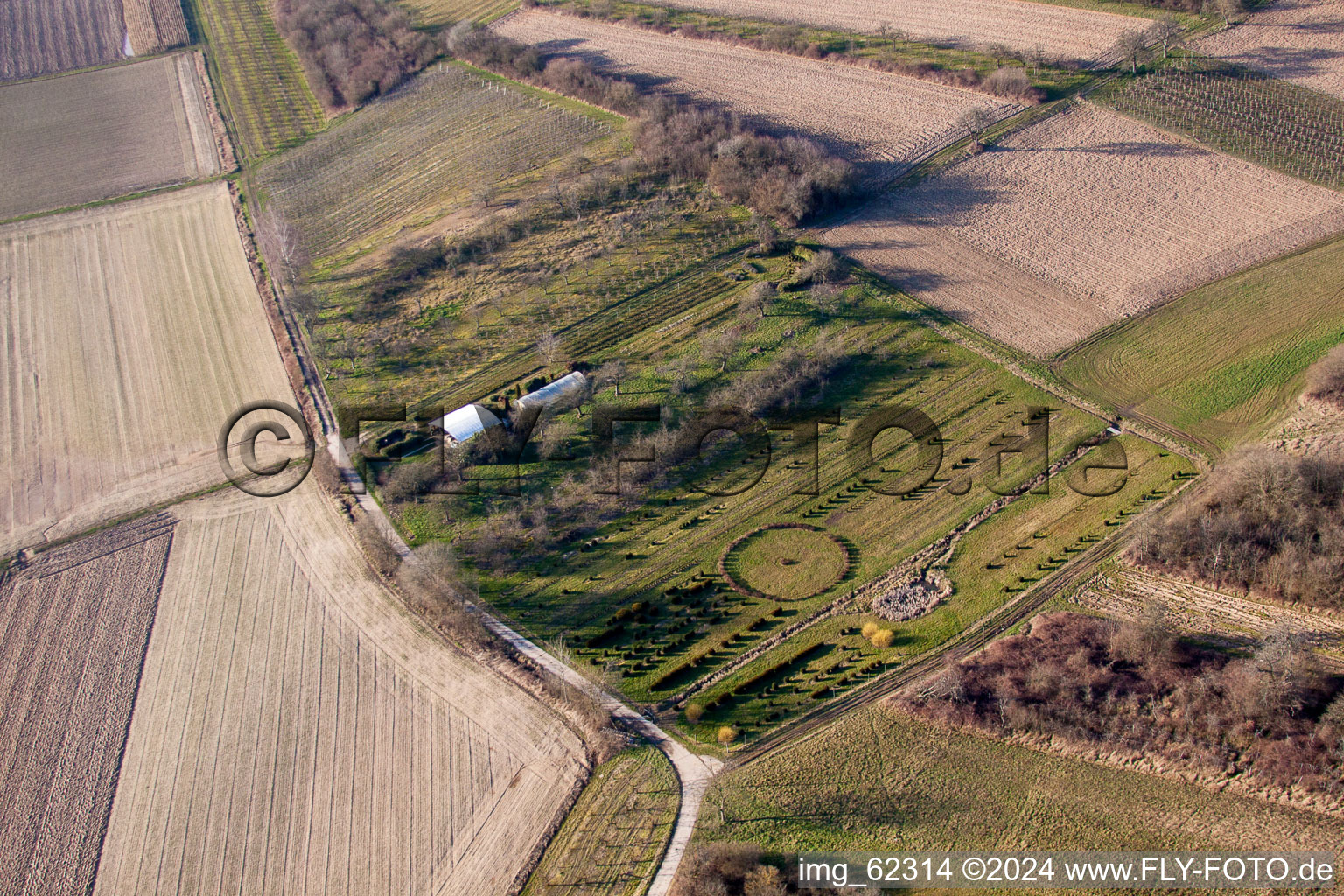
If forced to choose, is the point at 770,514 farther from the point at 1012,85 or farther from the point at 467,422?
the point at 1012,85

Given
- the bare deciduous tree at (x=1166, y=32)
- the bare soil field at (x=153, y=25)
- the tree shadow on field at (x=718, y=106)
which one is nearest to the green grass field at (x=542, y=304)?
the tree shadow on field at (x=718, y=106)

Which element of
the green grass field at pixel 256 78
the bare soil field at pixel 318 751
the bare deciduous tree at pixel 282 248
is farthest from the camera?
the green grass field at pixel 256 78

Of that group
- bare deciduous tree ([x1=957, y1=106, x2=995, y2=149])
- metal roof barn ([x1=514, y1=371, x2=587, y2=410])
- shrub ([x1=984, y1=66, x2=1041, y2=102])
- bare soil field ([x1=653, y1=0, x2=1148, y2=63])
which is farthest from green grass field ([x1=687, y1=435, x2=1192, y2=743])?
bare soil field ([x1=653, y1=0, x2=1148, y2=63])

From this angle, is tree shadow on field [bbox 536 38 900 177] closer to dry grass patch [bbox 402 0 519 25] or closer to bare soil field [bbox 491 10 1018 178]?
bare soil field [bbox 491 10 1018 178]

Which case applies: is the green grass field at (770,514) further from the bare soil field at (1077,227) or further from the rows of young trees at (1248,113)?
the rows of young trees at (1248,113)

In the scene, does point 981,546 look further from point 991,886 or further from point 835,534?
point 991,886
